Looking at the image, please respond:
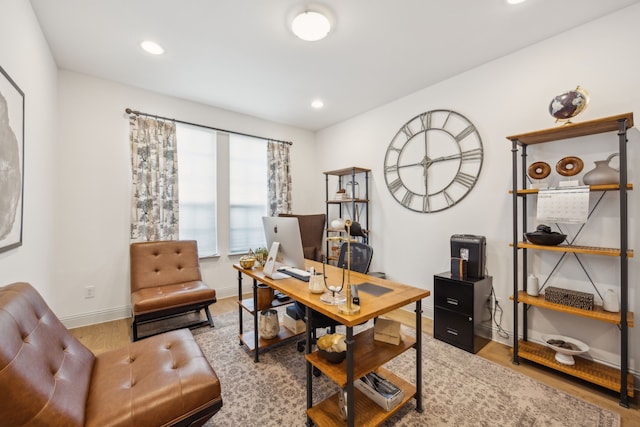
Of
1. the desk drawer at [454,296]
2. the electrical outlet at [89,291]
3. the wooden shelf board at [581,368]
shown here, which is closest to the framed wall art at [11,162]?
the electrical outlet at [89,291]

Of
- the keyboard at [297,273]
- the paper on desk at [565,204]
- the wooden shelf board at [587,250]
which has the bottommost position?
the keyboard at [297,273]

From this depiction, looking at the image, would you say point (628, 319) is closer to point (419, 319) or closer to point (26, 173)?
point (419, 319)

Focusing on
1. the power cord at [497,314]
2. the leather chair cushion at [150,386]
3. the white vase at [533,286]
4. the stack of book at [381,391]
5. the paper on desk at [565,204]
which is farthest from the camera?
the power cord at [497,314]

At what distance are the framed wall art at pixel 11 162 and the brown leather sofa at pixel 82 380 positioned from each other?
0.44m

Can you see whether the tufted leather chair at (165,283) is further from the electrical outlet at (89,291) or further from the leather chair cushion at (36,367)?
the leather chair cushion at (36,367)

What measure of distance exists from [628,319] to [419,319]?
4.74 ft

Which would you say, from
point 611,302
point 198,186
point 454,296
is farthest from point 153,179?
point 611,302

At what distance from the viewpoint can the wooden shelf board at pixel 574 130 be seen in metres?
1.74

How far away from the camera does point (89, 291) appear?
9.65 ft

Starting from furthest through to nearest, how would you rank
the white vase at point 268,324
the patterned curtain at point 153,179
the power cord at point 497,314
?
1. the patterned curtain at point 153,179
2. the power cord at point 497,314
3. the white vase at point 268,324

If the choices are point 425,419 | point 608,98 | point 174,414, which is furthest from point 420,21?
point 174,414

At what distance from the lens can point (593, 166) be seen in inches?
80.9

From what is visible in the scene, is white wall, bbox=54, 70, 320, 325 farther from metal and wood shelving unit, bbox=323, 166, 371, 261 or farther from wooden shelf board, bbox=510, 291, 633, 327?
wooden shelf board, bbox=510, 291, 633, 327

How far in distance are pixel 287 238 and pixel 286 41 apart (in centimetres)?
175
